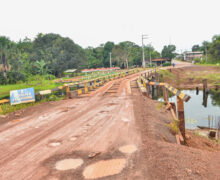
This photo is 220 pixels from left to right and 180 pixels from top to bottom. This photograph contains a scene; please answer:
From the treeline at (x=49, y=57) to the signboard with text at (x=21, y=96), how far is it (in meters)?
22.4

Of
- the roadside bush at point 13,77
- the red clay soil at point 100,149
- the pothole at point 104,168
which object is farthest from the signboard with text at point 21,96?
the roadside bush at point 13,77

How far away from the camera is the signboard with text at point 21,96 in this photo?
31.1 ft

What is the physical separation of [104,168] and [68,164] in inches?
28.5

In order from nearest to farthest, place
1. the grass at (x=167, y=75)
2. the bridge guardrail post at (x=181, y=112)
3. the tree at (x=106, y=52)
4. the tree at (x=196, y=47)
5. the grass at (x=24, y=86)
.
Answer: the bridge guardrail post at (x=181, y=112)
the grass at (x=24, y=86)
the grass at (x=167, y=75)
the tree at (x=106, y=52)
the tree at (x=196, y=47)

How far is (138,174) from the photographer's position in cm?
286

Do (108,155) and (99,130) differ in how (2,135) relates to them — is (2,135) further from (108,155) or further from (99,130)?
(108,155)

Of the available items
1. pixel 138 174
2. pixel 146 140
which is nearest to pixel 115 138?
pixel 146 140

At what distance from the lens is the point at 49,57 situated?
50.6m

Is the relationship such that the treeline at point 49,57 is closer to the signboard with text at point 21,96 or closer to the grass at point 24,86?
the grass at point 24,86

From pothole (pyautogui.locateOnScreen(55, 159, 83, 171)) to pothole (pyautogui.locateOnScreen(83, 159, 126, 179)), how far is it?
0.25m

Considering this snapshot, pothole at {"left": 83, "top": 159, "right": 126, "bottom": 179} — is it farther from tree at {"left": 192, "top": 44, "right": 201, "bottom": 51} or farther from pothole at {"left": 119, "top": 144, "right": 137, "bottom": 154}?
tree at {"left": 192, "top": 44, "right": 201, "bottom": 51}

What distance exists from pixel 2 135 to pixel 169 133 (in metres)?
4.95

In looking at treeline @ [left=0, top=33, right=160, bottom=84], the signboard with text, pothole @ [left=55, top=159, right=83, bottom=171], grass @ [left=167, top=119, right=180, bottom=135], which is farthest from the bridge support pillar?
treeline @ [left=0, top=33, right=160, bottom=84]

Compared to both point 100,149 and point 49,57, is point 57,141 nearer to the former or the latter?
point 100,149
